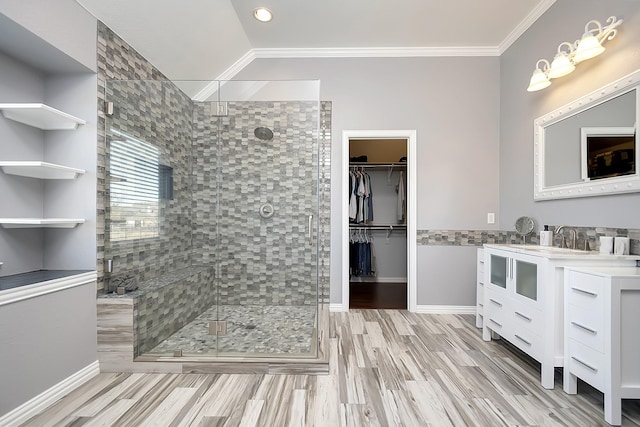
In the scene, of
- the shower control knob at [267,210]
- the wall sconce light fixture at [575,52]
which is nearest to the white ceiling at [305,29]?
the wall sconce light fixture at [575,52]

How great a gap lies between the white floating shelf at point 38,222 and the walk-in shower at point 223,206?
1.05ft

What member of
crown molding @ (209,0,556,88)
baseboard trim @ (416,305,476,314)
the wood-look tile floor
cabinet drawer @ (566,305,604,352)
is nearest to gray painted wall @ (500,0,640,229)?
crown molding @ (209,0,556,88)

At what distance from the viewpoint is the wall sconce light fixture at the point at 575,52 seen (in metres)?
1.94

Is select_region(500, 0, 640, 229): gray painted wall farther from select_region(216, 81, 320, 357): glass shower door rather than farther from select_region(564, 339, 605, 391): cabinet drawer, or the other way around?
select_region(216, 81, 320, 357): glass shower door

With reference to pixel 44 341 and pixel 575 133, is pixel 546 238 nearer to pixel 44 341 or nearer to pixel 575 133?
pixel 575 133

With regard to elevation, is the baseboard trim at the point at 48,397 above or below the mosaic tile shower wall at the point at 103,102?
below

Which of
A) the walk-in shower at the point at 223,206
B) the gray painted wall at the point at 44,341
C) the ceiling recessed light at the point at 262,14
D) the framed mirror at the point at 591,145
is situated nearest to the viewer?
the gray painted wall at the point at 44,341

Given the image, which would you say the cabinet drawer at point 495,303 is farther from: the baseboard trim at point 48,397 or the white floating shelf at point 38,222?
the white floating shelf at point 38,222

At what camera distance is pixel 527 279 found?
203 centimetres

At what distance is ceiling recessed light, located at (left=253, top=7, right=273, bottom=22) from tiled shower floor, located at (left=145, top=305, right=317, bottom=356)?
265 cm

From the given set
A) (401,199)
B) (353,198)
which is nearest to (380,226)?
(401,199)

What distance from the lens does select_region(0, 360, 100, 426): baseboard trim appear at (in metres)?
1.46

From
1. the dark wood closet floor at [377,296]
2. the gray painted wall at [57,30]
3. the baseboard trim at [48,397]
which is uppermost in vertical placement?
the gray painted wall at [57,30]

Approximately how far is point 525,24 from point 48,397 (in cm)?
463
